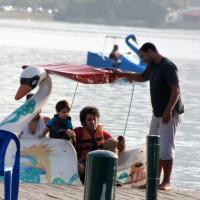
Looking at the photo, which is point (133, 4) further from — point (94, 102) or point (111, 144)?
point (111, 144)

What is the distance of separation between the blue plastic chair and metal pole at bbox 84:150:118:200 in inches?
39.1

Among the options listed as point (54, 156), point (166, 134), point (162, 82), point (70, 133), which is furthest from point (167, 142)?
point (54, 156)

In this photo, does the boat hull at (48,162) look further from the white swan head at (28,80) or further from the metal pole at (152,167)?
the metal pole at (152,167)

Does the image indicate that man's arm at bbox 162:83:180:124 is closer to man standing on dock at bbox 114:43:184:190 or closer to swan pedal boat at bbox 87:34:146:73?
man standing on dock at bbox 114:43:184:190

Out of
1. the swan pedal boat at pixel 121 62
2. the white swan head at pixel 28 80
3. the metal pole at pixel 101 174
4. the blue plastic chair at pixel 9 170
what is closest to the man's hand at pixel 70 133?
the white swan head at pixel 28 80

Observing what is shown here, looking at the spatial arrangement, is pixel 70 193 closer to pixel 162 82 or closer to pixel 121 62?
pixel 162 82

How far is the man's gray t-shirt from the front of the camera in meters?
9.72

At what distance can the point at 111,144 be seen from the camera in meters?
10.0

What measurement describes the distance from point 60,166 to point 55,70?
83 cm

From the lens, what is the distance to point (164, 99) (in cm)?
980

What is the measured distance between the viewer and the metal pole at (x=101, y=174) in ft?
21.5

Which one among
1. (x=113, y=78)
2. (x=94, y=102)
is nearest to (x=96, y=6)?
(x=94, y=102)

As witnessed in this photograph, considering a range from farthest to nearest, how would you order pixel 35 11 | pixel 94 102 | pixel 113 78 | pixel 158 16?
pixel 35 11
pixel 158 16
pixel 94 102
pixel 113 78

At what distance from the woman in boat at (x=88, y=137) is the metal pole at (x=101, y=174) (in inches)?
133
